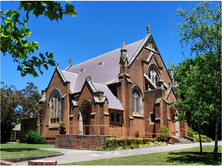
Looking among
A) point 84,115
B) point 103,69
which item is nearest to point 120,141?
point 84,115

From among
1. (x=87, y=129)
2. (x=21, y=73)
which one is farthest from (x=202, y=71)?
(x=87, y=129)

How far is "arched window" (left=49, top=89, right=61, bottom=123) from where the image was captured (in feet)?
102

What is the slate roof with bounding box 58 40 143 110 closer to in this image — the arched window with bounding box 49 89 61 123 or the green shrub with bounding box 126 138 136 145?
the arched window with bounding box 49 89 61 123

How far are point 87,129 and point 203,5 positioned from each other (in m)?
19.3

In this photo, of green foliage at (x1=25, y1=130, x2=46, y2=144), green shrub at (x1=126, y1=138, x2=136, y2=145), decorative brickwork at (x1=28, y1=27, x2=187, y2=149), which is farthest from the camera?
green foliage at (x1=25, y1=130, x2=46, y2=144)

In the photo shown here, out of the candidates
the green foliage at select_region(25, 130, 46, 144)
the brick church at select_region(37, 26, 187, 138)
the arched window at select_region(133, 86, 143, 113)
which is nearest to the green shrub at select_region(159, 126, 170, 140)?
the brick church at select_region(37, 26, 187, 138)

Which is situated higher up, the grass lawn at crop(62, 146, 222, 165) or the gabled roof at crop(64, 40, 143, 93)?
the gabled roof at crop(64, 40, 143, 93)

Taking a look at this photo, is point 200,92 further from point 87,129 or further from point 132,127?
point 87,129

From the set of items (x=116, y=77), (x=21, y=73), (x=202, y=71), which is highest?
(x=116, y=77)

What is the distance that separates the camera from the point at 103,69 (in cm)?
3331

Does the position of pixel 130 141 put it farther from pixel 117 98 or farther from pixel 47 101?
pixel 47 101

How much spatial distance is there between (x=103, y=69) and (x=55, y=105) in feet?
29.9

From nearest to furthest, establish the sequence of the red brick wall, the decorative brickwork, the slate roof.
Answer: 1. the decorative brickwork
2. the slate roof
3. the red brick wall

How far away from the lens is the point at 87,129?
26828mm
